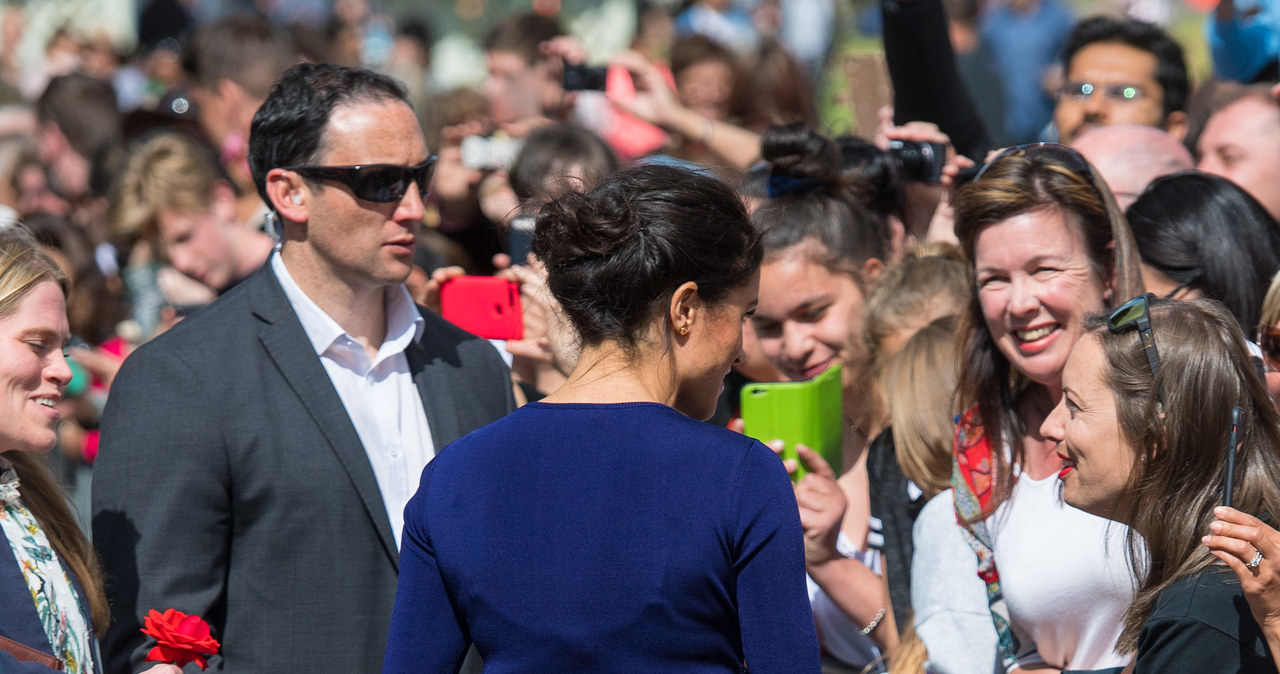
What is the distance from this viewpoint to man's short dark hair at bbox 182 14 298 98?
646 centimetres

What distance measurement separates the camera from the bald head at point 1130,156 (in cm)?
383

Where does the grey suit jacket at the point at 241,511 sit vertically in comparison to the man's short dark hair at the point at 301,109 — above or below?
below

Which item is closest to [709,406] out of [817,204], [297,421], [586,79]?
[297,421]

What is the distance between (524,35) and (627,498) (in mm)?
5417

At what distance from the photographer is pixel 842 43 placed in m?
9.98

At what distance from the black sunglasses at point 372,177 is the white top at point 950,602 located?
1.54 metres

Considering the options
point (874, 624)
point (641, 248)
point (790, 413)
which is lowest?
point (874, 624)

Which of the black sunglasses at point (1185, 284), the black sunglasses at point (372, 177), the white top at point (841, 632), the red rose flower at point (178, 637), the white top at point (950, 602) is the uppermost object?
the black sunglasses at point (372, 177)

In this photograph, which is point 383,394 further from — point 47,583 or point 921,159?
point 921,159

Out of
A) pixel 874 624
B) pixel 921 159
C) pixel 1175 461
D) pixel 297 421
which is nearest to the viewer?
pixel 1175 461

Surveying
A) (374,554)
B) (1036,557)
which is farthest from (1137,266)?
(374,554)

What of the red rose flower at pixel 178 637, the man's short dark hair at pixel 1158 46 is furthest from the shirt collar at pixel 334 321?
the man's short dark hair at pixel 1158 46

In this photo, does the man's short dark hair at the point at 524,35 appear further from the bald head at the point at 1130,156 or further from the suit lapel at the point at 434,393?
the suit lapel at the point at 434,393

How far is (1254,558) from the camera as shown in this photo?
1983 mm
